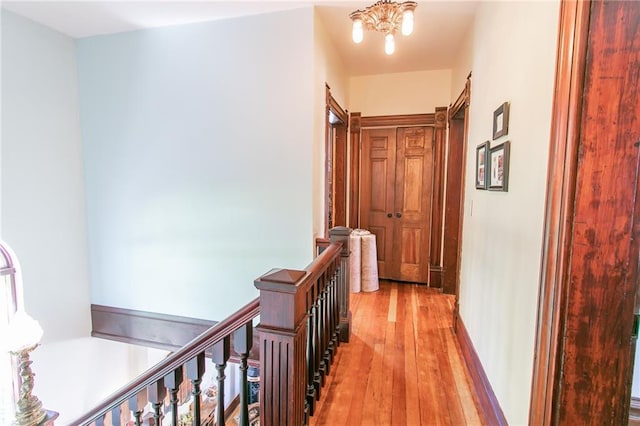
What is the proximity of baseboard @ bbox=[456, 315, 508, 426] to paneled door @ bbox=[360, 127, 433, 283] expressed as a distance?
1636 millimetres

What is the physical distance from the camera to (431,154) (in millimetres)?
3836

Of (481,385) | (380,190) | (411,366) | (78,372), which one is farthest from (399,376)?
(78,372)

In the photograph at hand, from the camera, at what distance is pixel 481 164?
209cm

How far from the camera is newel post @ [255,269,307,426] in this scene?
1.20 metres

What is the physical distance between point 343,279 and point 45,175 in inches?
119

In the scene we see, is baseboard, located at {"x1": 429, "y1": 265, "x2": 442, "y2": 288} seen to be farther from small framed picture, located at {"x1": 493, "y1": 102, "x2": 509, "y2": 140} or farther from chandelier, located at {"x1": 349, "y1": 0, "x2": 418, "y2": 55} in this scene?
chandelier, located at {"x1": 349, "y1": 0, "x2": 418, "y2": 55}

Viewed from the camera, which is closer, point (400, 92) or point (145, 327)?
point (145, 327)

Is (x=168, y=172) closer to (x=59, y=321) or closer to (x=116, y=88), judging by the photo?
(x=116, y=88)

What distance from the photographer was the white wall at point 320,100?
2535 mm

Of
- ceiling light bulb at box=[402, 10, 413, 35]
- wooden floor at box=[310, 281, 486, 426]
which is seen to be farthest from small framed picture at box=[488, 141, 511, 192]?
wooden floor at box=[310, 281, 486, 426]

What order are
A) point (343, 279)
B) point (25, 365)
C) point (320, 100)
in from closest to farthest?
1. point (25, 365)
2. point (343, 279)
3. point (320, 100)

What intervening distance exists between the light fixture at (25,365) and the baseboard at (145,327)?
3.17ft

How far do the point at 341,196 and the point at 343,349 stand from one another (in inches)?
80.5

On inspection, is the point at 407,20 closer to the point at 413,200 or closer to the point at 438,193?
the point at 438,193
